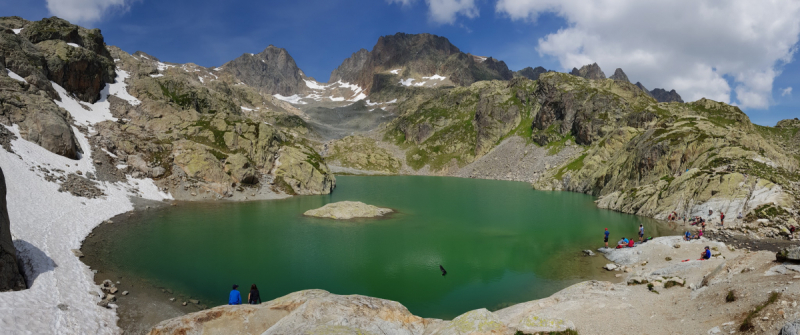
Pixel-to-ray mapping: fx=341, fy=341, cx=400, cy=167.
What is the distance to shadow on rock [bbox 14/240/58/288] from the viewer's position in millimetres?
20853

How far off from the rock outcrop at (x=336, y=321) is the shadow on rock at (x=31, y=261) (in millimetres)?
13812

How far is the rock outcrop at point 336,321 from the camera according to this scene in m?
13.6

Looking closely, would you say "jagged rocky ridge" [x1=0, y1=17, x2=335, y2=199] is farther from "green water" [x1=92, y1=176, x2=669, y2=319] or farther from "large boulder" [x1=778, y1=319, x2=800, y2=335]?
"large boulder" [x1=778, y1=319, x2=800, y2=335]

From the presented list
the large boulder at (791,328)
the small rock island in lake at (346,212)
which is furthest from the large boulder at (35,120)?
the large boulder at (791,328)

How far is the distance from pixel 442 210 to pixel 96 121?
268 ft

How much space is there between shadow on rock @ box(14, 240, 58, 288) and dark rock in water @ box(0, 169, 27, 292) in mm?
970

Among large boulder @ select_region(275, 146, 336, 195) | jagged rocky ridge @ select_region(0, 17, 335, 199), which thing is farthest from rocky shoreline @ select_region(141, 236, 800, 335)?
large boulder @ select_region(275, 146, 336, 195)

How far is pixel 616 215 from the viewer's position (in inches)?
2440

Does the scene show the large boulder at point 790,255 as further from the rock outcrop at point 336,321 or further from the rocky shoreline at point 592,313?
the rock outcrop at point 336,321

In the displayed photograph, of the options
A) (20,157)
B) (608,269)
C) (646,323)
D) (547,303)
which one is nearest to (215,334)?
(547,303)

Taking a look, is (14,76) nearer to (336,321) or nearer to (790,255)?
(336,321)

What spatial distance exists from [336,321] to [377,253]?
23.5 meters

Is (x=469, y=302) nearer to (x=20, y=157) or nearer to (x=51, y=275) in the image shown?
(x=51, y=275)

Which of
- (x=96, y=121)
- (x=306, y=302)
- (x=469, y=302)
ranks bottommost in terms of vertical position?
(x=469, y=302)
